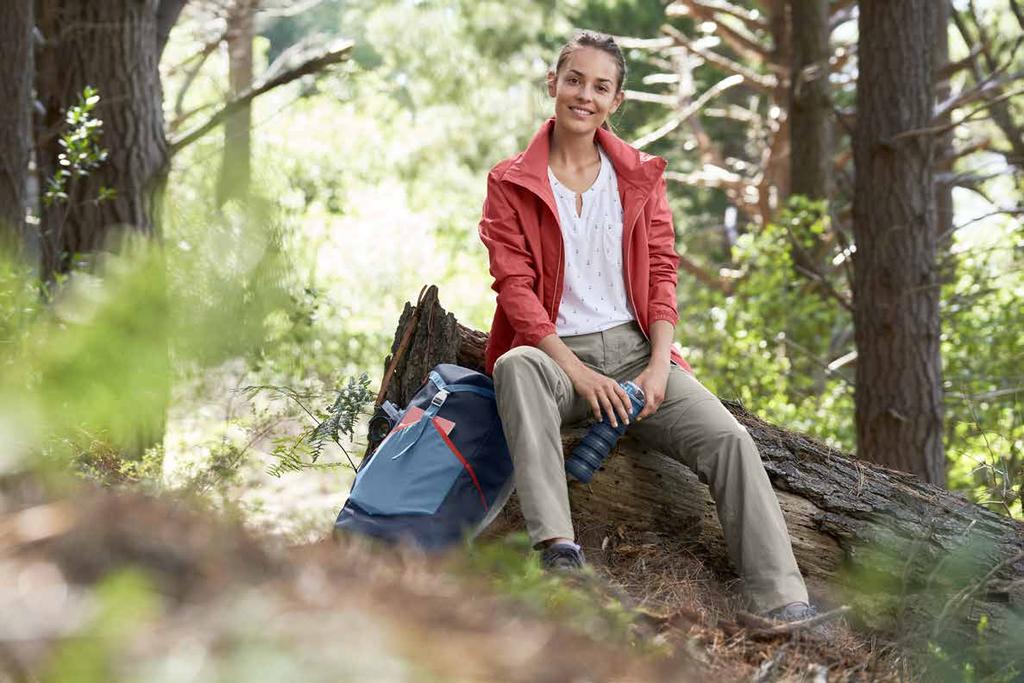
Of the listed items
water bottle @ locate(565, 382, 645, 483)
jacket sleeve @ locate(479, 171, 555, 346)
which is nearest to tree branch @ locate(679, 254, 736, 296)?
jacket sleeve @ locate(479, 171, 555, 346)

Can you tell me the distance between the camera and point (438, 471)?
326cm

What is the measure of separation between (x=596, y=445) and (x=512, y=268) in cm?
62

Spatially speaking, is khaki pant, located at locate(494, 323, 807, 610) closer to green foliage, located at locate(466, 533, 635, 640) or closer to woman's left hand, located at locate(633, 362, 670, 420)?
woman's left hand, located at locate(633, 362, 670, 420)

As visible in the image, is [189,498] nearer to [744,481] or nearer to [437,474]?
[437,474]

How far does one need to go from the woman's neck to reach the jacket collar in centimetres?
3

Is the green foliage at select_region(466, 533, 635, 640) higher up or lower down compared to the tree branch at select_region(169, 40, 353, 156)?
lower down

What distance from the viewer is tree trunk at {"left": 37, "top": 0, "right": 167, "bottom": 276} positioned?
607 cm

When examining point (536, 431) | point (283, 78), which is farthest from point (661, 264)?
point (283, 78)

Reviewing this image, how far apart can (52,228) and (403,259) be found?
7.39 metres

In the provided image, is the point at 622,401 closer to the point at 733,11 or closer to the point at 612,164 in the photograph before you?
the point at 612,164

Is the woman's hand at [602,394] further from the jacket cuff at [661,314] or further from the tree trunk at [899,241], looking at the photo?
the tree trunk at [899,241]

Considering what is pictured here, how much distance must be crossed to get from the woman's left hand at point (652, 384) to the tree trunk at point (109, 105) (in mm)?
3559

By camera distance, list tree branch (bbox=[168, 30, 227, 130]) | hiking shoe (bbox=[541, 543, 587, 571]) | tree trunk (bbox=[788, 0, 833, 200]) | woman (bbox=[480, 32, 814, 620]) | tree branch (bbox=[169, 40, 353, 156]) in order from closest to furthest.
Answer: hiking shoe (bbox=[541, 543, 587, 571]) < woman (bbox=[480, 32, 814, 620]) < tree branch (bbox=[169, 40, 353, 156]) < tree branch (bbox=[168, 30, 227, 130]) < tree trunk (bbox=[788, 0, 833, 200])

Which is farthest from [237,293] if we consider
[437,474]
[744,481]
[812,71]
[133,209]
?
[812,71]
